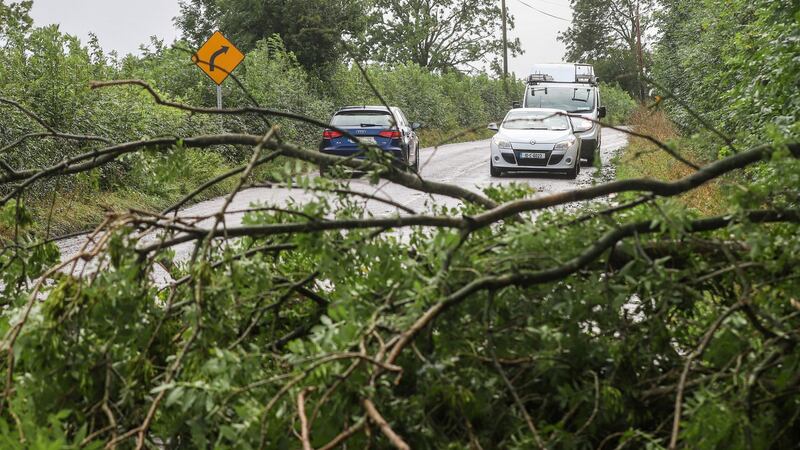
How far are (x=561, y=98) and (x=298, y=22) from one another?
9916 mm

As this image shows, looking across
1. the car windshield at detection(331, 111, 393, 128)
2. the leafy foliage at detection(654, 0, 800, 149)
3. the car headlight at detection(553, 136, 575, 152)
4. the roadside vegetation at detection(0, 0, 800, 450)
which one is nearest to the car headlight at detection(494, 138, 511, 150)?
the car headlight at detection(553, 136, 575, 152)

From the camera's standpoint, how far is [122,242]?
110 inches

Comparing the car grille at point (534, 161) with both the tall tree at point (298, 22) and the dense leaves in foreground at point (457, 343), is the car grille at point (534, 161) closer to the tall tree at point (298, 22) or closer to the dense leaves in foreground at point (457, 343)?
the tall tree at point (298, 22)

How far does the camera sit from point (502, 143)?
2527cm

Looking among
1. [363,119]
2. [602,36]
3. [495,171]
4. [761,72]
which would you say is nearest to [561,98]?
[495,171]

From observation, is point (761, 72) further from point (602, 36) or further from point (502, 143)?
point (602, 36)

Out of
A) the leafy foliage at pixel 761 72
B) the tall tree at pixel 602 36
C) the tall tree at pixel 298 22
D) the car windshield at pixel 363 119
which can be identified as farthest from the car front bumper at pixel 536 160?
the tall tree at pixel 602 36

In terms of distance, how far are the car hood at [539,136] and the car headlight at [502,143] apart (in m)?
0.08

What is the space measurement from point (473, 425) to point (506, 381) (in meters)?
0.21

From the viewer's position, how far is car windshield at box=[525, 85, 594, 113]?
31.7 m

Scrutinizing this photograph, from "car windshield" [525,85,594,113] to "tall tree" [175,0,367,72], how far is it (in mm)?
7079

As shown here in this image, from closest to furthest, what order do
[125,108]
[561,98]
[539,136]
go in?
[125,108] < [539,136] < [561,98]

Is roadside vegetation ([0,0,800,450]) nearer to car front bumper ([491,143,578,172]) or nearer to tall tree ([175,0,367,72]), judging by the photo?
car front bumper ([491,143,578,172])

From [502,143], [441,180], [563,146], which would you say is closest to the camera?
[563,146]
